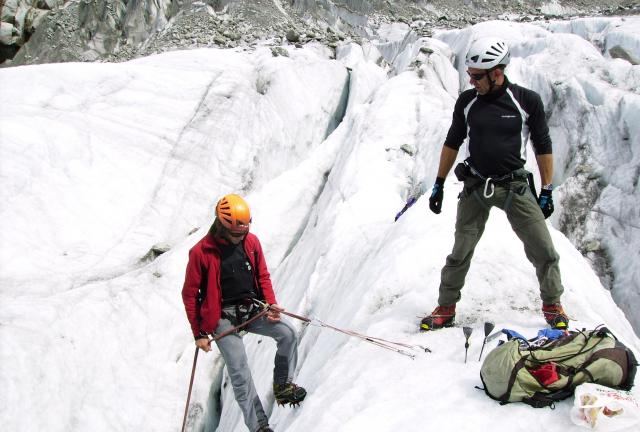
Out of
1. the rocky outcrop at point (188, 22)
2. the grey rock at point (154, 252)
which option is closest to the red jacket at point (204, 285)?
the grey rock at point (154, 252)

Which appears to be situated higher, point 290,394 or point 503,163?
point 503,163

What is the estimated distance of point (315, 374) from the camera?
16.8ft

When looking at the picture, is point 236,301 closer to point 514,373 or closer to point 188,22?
point 514,373

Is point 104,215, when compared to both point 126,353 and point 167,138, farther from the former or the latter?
point 126,353

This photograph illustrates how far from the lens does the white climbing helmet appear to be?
3932mm

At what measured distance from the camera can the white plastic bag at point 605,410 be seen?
2.85 metres

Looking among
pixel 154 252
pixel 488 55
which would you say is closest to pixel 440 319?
pixel 488 55

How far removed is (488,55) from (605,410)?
107 inches

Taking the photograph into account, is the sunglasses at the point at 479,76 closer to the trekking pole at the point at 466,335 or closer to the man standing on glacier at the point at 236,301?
the trekking pole at the point at 466,335

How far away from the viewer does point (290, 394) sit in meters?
4.82

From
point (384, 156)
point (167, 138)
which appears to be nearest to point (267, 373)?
point (384, 156)

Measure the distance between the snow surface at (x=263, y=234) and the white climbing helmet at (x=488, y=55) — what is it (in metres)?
2.34

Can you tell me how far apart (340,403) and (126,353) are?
302 inches

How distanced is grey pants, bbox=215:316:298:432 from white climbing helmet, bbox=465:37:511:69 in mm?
3045
